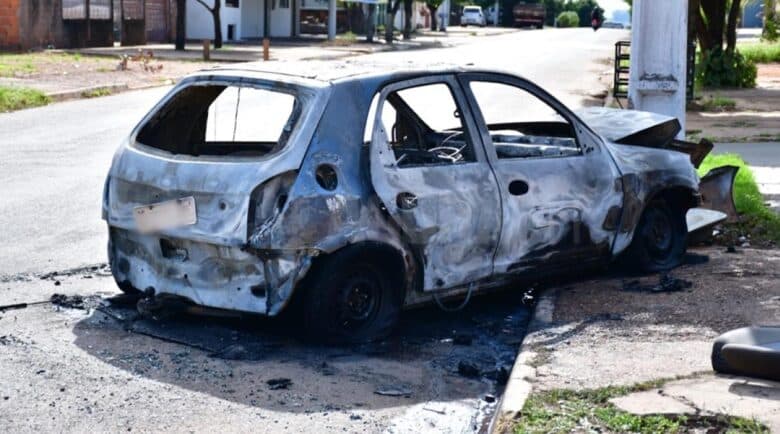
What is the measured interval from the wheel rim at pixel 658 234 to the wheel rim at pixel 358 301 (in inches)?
98.3

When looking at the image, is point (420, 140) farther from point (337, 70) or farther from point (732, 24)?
point (732, 24)

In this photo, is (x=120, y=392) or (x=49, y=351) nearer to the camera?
(x=120, y=392)

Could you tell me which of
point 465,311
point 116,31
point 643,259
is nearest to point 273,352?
point 465,311

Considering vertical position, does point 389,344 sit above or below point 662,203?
below

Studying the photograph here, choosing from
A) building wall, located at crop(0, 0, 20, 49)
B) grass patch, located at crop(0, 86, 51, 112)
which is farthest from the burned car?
building wall, located at crop(0, 0, 20, 49)

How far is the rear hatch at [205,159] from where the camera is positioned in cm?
679

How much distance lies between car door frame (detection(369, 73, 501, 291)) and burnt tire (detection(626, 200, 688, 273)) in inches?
61.2

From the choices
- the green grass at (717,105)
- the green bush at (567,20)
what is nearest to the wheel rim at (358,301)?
the green grass at (717,105)

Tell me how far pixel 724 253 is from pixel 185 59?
3004cm

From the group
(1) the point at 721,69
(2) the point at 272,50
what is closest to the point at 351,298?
(1) the point at 721,69

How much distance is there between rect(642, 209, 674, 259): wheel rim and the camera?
29.2 ft

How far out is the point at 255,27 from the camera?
6044cm

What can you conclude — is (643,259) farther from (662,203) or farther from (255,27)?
(255,27)

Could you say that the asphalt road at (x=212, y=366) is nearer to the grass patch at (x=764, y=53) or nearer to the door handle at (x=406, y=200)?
the door handle at (x=406, y=200)
